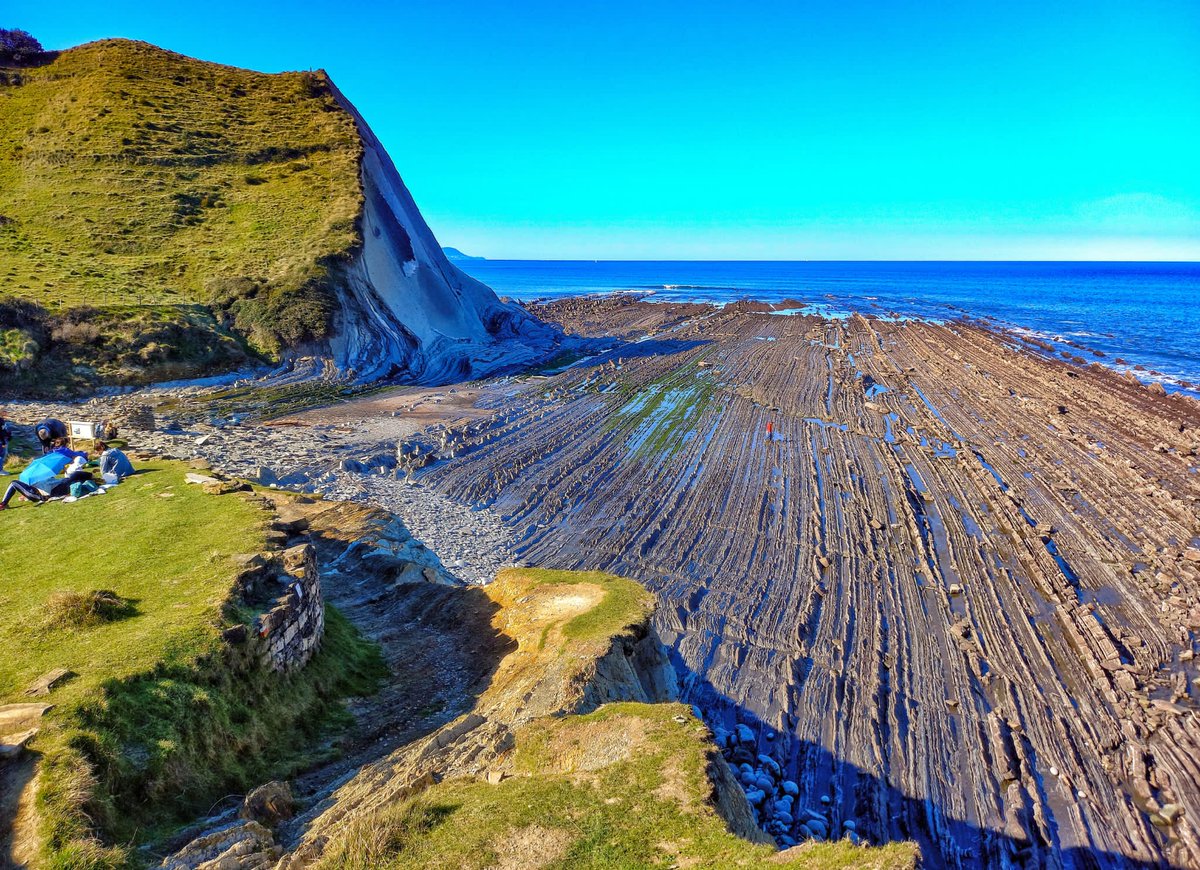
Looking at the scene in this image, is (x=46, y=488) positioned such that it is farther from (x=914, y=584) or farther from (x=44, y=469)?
(x=914, y=584)

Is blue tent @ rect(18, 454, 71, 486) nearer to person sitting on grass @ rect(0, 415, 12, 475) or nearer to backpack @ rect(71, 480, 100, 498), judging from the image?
backpack @ rect(71, 480, 100, 498)

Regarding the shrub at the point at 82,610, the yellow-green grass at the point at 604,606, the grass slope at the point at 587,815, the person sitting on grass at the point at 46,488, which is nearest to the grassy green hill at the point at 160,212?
the person sitting on grass at the point at 46,488

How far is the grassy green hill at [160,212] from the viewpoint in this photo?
112 feet

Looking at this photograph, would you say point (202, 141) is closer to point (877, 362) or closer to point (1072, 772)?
point (877, 362)

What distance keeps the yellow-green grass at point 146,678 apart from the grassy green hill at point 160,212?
2486 centimetres

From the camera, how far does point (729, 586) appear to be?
1881 centimetres

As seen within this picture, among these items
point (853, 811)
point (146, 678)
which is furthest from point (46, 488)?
point (853, 811)

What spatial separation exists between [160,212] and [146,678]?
Result: 1929 inches

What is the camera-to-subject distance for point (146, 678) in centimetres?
878

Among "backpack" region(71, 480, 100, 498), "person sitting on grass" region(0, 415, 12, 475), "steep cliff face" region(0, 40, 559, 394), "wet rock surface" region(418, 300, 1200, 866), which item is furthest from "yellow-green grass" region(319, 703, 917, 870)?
"steep cliff face" region(0, 40, 559, 394)

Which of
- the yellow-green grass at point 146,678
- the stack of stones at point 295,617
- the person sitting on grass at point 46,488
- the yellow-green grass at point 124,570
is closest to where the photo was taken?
the yellow-green grass at point 146,678

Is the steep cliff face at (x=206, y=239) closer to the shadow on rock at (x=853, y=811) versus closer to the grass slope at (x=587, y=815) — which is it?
the shadow on rock at (x=853, y=811)

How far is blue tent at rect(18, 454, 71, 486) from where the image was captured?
620 inches

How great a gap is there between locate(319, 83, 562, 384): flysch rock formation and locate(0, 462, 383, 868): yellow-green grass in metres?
27.5
